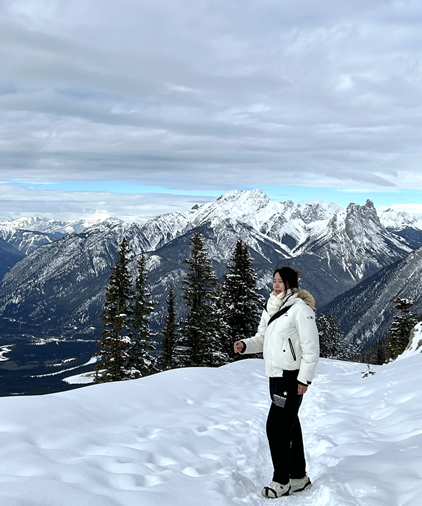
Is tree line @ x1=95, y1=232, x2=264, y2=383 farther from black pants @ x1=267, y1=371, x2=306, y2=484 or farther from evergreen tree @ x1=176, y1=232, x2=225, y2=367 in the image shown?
black pants @ x1=267, y1=371, x2=306, y2=484

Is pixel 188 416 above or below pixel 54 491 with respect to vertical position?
below

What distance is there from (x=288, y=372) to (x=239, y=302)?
27.3 metres

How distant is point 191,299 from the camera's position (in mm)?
34281

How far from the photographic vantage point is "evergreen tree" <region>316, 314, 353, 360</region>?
67500 mm

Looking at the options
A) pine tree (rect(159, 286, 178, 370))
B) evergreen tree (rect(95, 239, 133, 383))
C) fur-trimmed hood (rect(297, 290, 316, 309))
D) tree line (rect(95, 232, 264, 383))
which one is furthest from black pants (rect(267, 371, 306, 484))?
pine tree (rect(159, 286, 178, 370))

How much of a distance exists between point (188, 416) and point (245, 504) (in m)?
3.95

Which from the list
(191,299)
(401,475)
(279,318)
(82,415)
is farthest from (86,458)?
(191,299)

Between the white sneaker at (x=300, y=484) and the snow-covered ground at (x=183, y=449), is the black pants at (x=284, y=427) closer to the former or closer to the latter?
the white sneaker at (x=300, y=484)

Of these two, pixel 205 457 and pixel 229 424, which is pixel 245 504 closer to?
pixel 205 457

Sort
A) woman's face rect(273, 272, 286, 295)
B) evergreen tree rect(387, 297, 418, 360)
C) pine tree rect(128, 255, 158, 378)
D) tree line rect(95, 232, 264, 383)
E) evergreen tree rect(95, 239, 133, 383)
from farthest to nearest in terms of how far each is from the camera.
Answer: evergreen tree rect(387, 297, 418, 360), pine tree rect(128, 255, 158, 378), tree line rect(95, 232, 264, 383), evergreen tree rect(95, 239, 133, 383), woman's face rect(273, 272, 286, 295)

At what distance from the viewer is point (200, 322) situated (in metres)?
33.4

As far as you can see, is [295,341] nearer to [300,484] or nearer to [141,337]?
[300,484]

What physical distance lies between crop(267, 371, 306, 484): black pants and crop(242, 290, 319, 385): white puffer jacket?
0.51 ft

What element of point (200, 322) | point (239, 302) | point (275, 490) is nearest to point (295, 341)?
point (275, 490)
